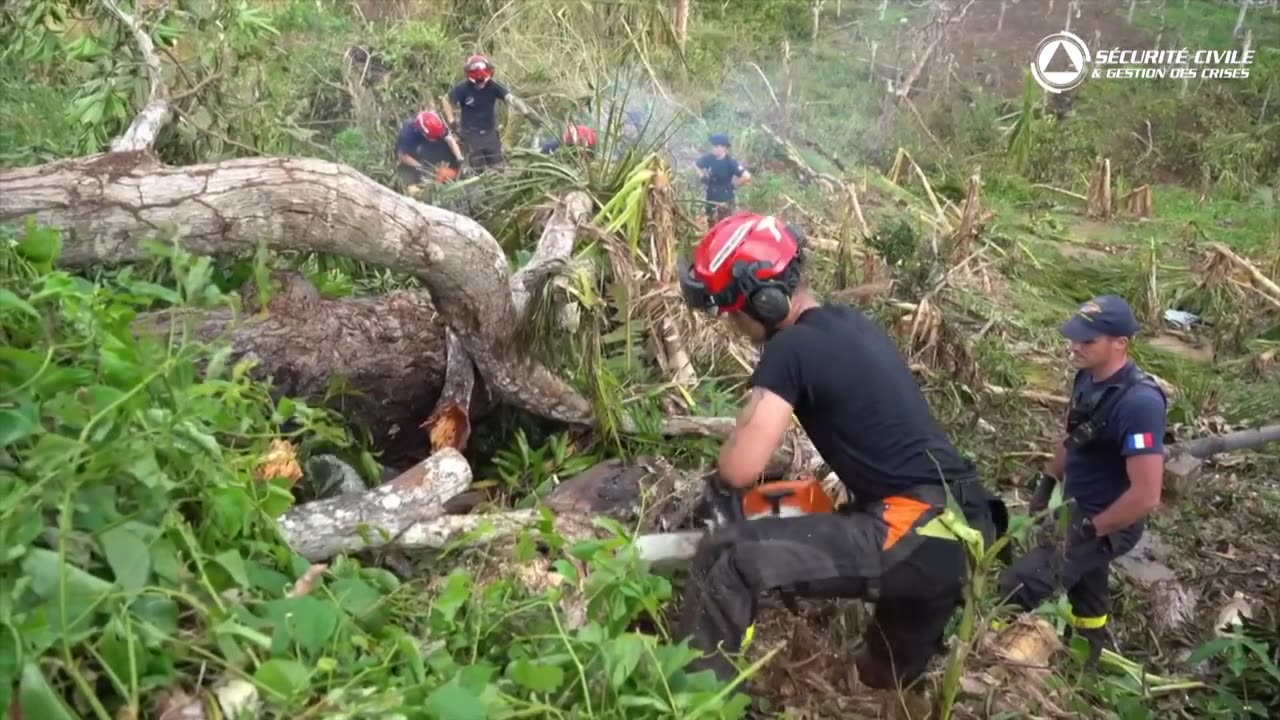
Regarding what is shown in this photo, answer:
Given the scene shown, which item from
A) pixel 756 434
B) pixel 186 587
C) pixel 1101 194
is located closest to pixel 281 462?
pixel 186 587

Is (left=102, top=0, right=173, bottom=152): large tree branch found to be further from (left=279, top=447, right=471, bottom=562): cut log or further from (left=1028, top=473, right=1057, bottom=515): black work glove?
(left=1028, top=473, right=1057, bottom=515): black work glove

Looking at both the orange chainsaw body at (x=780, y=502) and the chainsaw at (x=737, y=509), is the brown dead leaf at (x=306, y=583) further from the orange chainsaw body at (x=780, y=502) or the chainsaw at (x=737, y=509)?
the orange chainsaw body at (x=780, y=502)

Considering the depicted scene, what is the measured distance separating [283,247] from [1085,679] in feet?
9.87

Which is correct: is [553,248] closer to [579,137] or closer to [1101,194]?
[579,137]

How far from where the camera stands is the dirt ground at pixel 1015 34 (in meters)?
13.9

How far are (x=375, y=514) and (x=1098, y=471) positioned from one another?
2564 mm

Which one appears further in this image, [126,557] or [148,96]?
[148,96]

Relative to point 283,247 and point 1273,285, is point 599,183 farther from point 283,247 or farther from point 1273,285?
point 1273,285

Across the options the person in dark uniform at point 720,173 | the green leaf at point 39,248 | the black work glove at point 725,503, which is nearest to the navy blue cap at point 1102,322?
the black work glove at point 725,503

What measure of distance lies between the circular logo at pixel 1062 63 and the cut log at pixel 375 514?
38.8 feet

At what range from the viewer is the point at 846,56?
13.9m

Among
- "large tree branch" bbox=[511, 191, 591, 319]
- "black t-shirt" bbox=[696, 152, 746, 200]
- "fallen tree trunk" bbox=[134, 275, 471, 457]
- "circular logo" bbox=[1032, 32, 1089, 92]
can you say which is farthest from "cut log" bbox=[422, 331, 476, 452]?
"circular logo" bbox=[1032, 32, 1089, 92]

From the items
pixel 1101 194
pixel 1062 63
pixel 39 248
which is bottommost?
pixel 1101 194

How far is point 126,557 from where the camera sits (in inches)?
78.5
